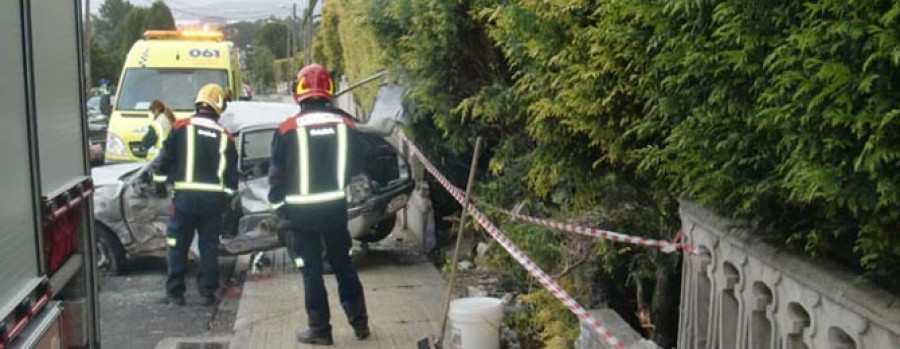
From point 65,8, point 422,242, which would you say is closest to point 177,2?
point 422,242

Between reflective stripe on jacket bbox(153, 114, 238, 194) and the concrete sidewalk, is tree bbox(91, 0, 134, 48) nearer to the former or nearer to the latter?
the concrete sidewalk

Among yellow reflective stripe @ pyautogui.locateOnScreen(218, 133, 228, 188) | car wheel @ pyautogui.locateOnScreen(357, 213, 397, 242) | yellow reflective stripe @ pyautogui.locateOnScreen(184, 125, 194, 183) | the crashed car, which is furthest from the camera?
car wheel @ pyautogui.locateOnScreen(357, 213, 397, 242)

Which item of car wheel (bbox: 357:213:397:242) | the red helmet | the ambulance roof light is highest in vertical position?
the ambulance roof light

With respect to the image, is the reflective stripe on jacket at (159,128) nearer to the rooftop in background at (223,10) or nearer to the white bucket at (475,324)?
the white bucket at (475,324)

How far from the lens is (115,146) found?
14844 mm

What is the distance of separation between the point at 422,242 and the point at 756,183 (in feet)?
25.9

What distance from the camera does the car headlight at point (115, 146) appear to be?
579 inches

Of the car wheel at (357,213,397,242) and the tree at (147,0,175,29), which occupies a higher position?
the tree at (147,0,175,29)

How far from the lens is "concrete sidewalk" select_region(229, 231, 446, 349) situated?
6.71 meters

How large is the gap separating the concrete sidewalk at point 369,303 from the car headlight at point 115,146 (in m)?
5.37

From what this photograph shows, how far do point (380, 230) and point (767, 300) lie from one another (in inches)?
274

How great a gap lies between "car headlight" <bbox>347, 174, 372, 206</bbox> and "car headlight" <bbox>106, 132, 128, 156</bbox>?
6811 mm

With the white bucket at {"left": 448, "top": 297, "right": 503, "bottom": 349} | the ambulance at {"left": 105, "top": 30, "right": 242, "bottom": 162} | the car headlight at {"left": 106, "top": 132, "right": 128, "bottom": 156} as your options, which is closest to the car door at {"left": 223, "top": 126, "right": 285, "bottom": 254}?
the white bucket at {"left": 448, "top": 297, "right": 503, "bottom": 349}

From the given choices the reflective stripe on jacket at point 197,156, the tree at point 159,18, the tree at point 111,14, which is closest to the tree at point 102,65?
the tree at point 159,18
